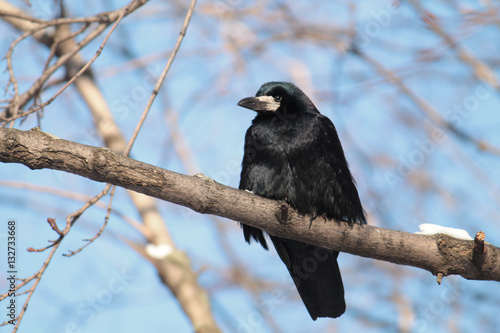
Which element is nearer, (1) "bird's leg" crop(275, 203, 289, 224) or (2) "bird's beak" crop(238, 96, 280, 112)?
(1) "bird's leg" crop(275, 203, 289, 224)

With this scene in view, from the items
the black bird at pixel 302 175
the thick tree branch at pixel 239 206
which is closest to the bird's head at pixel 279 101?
the black bird at pixel 302 175

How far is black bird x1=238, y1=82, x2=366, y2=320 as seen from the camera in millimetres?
3463

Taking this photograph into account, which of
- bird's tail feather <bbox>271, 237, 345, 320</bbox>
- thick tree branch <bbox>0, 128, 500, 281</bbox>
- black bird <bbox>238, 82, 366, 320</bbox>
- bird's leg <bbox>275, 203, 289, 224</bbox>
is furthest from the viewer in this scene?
bird's tail feather <bbox>271, 237, 345, 320</bbox>

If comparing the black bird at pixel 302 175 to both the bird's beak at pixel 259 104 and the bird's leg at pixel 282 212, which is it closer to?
the bird's beak at pixel 259 104

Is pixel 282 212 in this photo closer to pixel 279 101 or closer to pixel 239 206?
pixel 239 206

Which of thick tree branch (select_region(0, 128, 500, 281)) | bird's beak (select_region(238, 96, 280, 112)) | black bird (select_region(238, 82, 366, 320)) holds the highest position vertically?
bird's beak (select_region(238, 96, 280, 112))

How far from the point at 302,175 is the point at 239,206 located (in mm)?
782

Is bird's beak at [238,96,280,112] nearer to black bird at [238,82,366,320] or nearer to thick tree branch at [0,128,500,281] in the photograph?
black bird at [238,82,366,320]

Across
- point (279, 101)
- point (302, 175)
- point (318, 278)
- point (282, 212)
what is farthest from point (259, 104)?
point (318, 278)

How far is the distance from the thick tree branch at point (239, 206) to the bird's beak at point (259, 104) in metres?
1.10

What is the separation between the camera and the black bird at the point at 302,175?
11.4ft

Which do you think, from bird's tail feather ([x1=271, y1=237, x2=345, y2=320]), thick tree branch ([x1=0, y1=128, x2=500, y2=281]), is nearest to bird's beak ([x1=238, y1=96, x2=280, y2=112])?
bird's tail feather ([x1=271, y1=237, x2=345, y2=320])

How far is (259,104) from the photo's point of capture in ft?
13.1

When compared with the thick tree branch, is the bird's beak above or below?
above
